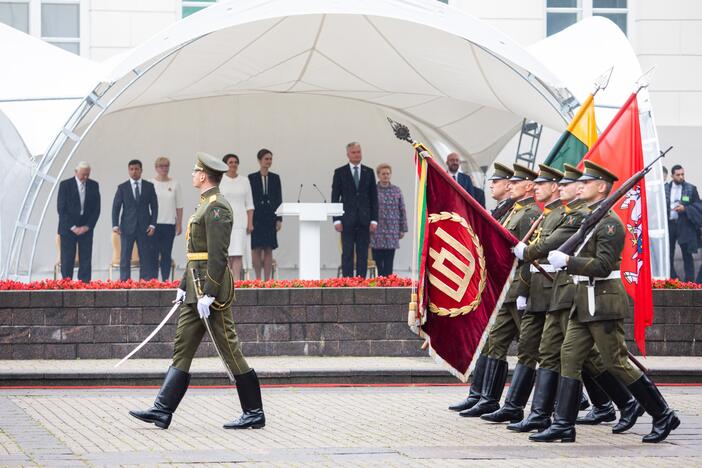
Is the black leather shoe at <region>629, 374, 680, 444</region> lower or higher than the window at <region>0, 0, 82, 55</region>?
lower

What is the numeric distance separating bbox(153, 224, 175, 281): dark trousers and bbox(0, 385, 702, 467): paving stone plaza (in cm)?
815

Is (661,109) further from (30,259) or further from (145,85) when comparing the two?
(30,259)

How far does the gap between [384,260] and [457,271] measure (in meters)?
9.93

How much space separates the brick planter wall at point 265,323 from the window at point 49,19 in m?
11.4

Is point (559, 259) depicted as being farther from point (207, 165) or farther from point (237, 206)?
point (237, 206)

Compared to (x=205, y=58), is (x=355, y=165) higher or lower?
lower

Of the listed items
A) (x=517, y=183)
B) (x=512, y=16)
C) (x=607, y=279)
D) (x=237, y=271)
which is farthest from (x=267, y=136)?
(x=607, y=279)

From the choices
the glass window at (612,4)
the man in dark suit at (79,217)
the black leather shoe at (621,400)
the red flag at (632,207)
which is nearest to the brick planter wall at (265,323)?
the red flag at (632,207)

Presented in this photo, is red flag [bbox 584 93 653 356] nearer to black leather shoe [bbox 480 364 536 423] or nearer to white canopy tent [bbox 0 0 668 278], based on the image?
black leather shoe [bbox 480 364 536 423]

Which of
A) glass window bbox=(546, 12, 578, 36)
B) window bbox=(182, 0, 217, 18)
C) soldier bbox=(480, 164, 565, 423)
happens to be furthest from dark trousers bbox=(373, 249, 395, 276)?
soldier bbox=(480, 164, 565, 423)

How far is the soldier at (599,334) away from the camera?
927 centimetres

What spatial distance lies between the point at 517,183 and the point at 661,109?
1416 cm

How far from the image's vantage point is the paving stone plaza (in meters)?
8.41

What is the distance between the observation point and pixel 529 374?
10.2 metres
